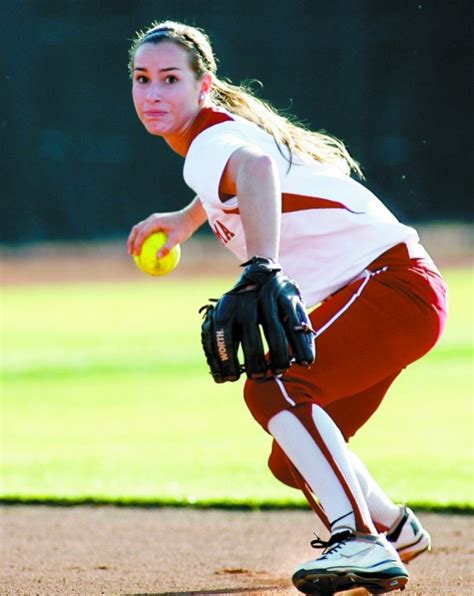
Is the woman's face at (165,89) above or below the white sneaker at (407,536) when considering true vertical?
above

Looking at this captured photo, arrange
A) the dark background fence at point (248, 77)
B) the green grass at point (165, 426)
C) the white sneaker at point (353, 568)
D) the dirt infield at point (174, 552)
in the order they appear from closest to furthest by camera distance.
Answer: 1. the white sneaker at point (353, 568)
2. the dirt infield at point (174, 552)
3. the green grass at point (165, 426)
4. the dark background fence at point (248, 77)

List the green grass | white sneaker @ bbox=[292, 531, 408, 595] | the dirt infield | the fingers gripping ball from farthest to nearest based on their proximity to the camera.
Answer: the green grass, the fingers gripping ball, the dirt infield, white sneaker @ bbox=[292, 531, 408, 595]

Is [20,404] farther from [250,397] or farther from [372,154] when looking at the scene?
[372,154]

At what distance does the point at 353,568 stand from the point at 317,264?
2.52 ft

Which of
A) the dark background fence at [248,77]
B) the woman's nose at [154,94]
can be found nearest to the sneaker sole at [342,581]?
the woman's nose at [154,94]

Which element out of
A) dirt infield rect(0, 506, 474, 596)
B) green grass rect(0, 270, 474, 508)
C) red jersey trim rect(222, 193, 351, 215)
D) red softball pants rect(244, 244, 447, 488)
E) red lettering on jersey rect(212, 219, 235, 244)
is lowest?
green grass rect(0, 270, 474, 508)

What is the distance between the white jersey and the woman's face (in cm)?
5

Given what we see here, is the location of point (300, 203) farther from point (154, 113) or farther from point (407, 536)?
point (407, 536)

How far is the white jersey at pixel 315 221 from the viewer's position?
A: 2.87 meters

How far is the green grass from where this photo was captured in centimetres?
475

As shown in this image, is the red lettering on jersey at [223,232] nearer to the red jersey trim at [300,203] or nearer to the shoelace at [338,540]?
the red jersey trim at [300,203]

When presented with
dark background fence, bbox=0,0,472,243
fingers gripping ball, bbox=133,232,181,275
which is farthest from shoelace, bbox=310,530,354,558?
dark background fence, bbox=0,0,472,243

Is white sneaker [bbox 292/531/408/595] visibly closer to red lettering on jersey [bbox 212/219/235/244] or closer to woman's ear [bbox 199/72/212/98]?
red lettering on jersey [bbox 212/219/235/244]

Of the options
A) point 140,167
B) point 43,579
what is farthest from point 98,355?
point 140,167
